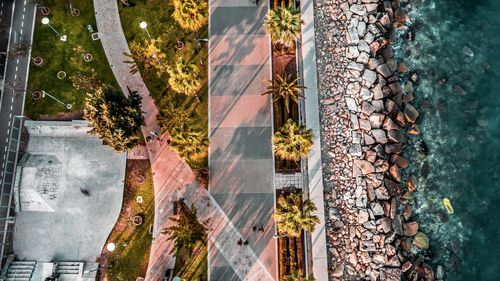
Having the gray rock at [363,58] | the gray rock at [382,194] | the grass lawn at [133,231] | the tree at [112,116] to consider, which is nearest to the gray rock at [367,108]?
the gray rock at [363,58]

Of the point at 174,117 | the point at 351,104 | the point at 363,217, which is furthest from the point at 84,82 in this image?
the point at 363,217

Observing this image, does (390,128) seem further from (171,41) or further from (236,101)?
(171,41)

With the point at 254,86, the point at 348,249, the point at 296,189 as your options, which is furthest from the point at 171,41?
the point at 348,249

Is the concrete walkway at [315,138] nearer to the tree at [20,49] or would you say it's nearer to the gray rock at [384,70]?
the gray rock at [384,70]

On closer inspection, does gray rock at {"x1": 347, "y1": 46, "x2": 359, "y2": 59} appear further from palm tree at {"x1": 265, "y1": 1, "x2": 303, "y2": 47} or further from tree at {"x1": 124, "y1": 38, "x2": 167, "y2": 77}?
tree at {"x1": 124, "y1": 38, "x2": 167, "y2": 77}

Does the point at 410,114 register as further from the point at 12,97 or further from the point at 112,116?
the point at 12,97
